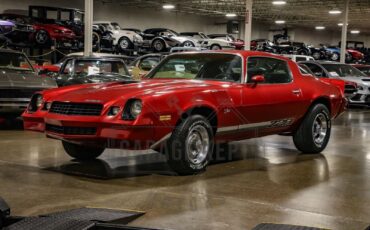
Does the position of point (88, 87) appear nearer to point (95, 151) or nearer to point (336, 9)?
point (95, 151)

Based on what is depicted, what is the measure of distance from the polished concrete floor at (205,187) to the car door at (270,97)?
56 cm

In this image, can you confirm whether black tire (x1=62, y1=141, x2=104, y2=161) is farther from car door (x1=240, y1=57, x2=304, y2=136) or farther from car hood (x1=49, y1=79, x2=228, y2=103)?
car door (x1=240, y1=57, x2=304, y2=136)

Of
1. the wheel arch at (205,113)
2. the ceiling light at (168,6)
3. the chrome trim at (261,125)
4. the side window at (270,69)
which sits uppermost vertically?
the ceiling light at (168,6)

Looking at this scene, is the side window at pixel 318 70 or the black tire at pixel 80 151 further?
the side window at pixel 318 70

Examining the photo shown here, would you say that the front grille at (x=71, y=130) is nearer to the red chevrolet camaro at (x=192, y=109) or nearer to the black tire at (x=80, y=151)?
the red chevrolet camaro at (x=192, y=109)

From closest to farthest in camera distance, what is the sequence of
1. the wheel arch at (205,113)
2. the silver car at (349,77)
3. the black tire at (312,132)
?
1. the wheel arch at (205,113)
2. the black tire at (312,132)
3. the silver car at (349,77)

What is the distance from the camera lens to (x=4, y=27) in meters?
17.6

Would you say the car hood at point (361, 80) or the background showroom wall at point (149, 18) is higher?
the background showroom wall at point (149, 18)

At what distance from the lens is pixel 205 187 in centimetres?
518

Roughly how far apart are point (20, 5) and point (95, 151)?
22642 mm

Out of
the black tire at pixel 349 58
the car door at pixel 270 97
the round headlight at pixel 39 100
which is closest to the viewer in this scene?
the round headlight at pixel 39 100

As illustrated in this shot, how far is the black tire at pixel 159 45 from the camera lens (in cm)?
2374

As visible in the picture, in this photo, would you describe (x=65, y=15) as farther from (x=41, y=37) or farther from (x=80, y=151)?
(x=80, y=151)

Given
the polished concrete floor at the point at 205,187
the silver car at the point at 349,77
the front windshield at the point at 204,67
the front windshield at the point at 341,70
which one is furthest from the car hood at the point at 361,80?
the front windshield at the point at 204,67
